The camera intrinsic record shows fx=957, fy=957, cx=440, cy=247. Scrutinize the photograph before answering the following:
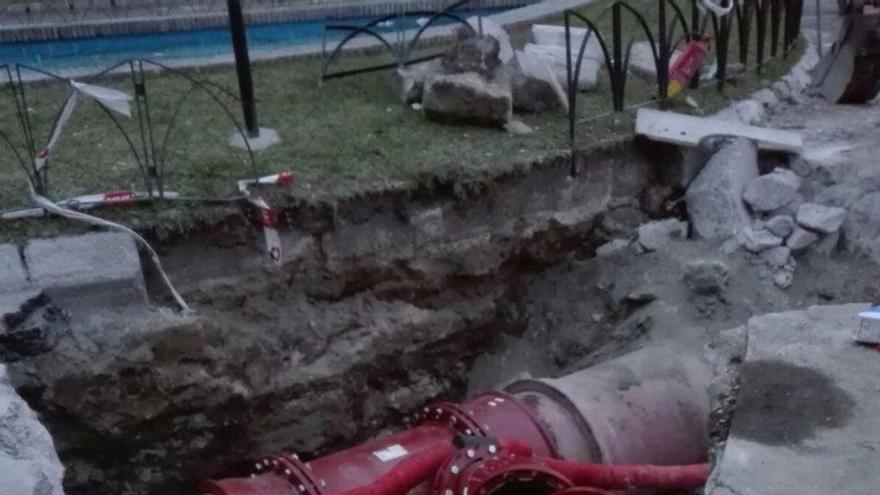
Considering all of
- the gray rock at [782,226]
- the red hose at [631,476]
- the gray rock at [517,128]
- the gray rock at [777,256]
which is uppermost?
the gray rock at [517,128]

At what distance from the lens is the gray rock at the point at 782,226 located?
4.27 metres

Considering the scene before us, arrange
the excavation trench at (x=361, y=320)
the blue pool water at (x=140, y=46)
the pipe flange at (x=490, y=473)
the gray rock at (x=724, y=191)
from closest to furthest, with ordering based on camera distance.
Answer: the pipe flange at (x=490, y=473) → the excavation trench at (x=361, y=320) → the gray rock at (x=724, y=191) → the blue pool water at (x=140, y=46)

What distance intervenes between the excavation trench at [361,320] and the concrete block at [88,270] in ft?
0.22

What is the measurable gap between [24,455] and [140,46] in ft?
21.0

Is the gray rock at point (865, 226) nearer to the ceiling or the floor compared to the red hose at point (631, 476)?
nearer to the ceiling

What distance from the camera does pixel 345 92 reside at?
18.0ft

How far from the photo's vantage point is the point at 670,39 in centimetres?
525

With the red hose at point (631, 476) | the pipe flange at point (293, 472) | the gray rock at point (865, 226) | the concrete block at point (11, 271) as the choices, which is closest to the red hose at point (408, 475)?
the pipe flange at point (293, 472)

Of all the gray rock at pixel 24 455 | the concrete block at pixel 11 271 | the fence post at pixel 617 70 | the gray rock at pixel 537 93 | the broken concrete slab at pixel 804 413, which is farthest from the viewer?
the gray rock at pixel 537 93

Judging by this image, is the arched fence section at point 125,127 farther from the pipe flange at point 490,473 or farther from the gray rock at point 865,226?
the gray rock at point 865,226

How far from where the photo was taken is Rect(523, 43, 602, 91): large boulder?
553 centimetres

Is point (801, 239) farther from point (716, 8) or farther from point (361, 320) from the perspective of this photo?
point (361, 320)

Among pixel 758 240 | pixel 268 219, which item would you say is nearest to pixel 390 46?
pixel 268 219

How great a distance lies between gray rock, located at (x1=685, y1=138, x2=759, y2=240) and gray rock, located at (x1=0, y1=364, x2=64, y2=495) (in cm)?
311
